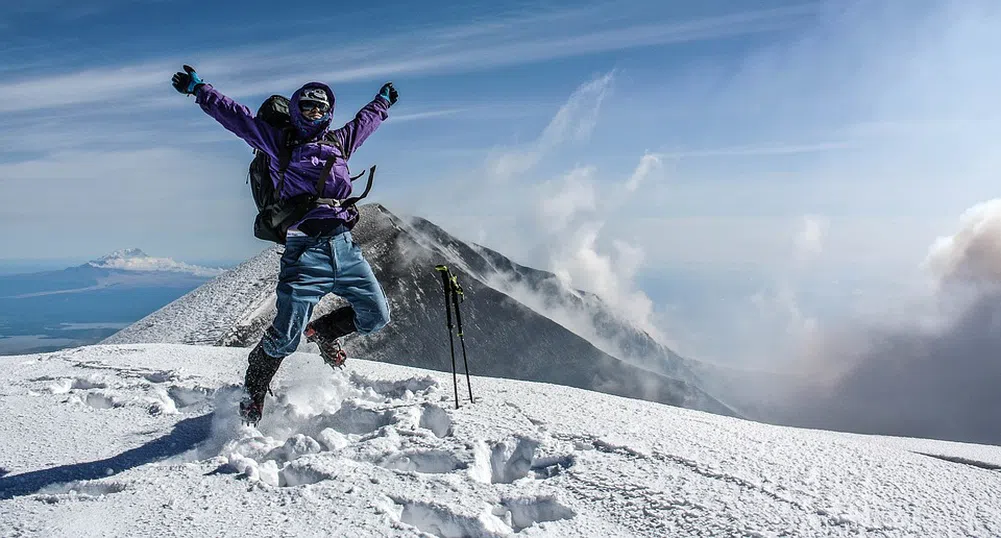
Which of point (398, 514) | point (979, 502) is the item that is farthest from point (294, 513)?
point (979, 502)

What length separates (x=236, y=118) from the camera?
197 inches

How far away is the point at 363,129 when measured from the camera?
5.76 metres

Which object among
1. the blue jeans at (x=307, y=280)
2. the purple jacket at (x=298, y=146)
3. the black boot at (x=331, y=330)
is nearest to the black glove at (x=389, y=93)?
the purple jacket at (x=298, y=146)

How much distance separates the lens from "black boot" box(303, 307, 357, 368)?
5.89m

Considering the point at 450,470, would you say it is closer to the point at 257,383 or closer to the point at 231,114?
the point at 257,383

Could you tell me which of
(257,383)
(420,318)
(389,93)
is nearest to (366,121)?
(389,93)

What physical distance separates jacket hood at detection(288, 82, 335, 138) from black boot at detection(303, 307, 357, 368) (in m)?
1.64

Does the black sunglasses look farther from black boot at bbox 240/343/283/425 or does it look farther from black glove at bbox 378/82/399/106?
black boot at bbox 240/343/283/425

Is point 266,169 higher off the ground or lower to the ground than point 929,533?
higher

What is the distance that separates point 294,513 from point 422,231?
122 ft

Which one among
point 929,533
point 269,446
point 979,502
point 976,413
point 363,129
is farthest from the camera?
point 976,413

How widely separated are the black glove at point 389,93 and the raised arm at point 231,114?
1.39 meters

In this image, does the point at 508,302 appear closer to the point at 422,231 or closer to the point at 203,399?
the point at 422,231

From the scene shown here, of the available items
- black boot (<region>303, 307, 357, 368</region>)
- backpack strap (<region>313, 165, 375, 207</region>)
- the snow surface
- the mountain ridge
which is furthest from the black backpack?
the mountain ridge
